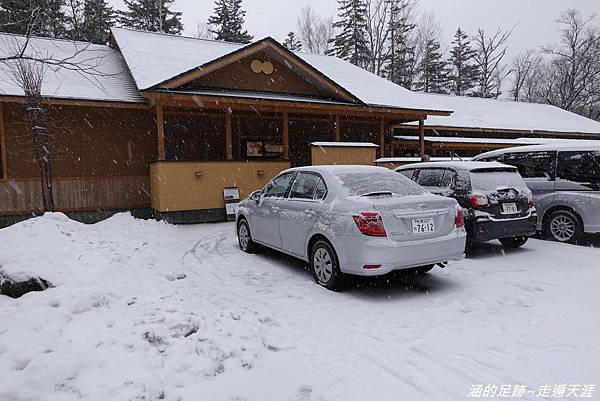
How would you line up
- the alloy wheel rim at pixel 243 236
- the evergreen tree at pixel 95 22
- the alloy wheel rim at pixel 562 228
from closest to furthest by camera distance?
the alloy wheel rim at pixel 243 236 → the alloy wheel rim at pixel 562 228 → the evergreen tree at pixel 95 22

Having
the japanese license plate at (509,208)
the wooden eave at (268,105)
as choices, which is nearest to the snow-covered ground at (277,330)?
the japanese license plate at (509,208)

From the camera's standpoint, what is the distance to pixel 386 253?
464 cm

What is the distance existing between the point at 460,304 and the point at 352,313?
1237mm

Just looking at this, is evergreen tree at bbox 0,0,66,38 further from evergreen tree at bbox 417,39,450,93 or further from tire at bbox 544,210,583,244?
evergreen tree at bbox 417,39,450,93

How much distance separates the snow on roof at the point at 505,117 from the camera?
20.7m

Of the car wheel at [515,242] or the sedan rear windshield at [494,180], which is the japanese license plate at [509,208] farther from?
the car wheel at [515,242]

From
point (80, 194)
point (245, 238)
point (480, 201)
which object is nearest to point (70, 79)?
point (80, 194)

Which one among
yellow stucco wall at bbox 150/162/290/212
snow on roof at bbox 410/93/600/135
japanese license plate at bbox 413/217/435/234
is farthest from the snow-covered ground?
snow on roof at bbox 410/93/600/135

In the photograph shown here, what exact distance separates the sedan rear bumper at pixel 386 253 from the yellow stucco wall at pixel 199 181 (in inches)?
283

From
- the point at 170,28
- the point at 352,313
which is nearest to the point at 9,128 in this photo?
the point at 352,313

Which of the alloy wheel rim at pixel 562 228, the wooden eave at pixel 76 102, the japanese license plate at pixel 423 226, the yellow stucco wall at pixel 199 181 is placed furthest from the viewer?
the yellow stucco wall at pixel 199 181

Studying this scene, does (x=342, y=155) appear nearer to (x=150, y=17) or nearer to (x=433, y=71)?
(x=150, y=17)

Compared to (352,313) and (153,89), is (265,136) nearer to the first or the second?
(153,89)

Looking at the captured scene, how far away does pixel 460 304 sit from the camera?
4609mm
